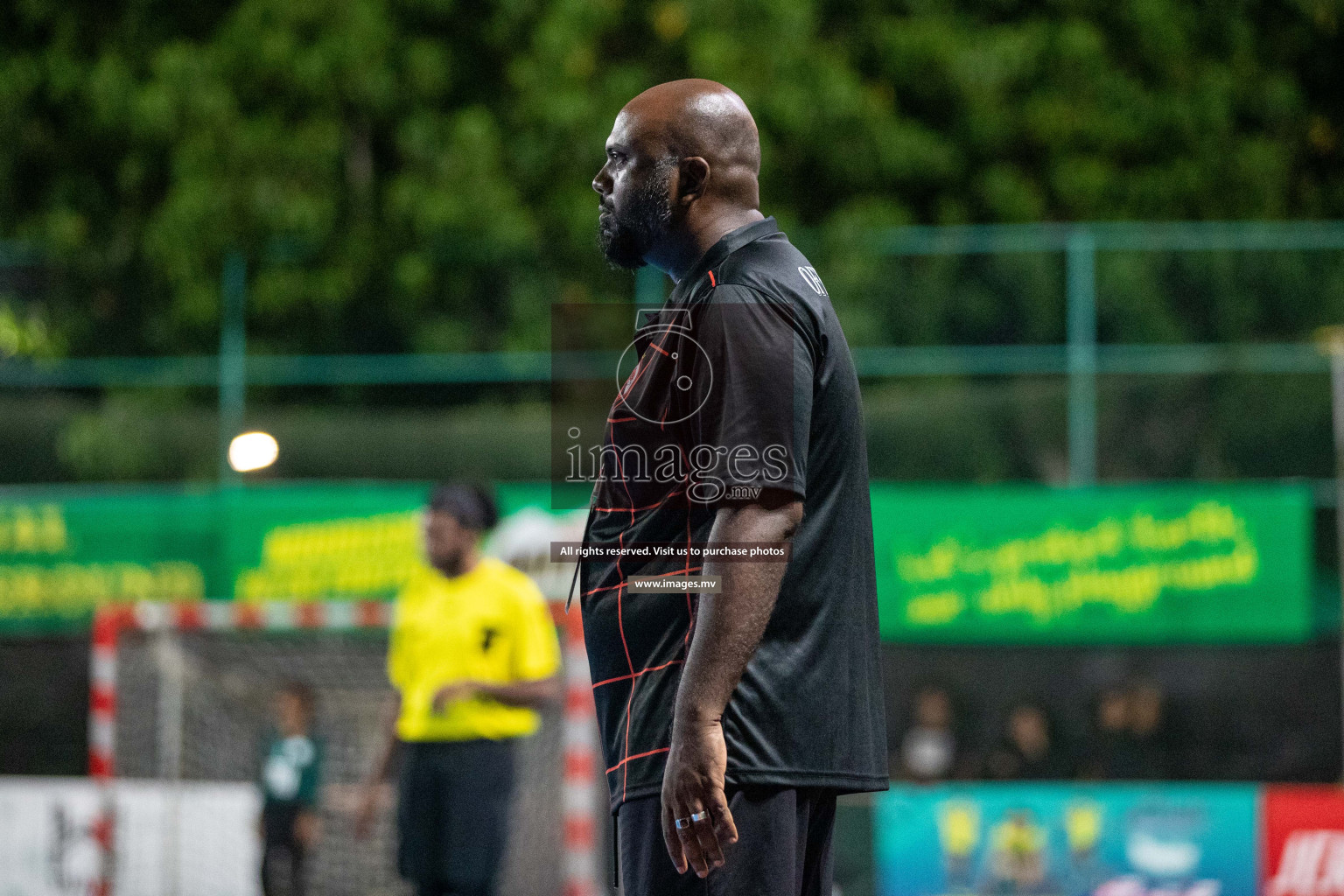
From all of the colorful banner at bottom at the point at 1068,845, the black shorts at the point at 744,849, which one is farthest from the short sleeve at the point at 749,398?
the colorful banner at bottom at the point at 1068,845

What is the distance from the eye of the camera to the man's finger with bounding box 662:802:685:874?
264cm

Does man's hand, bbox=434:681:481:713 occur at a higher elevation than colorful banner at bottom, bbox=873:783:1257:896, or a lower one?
higher

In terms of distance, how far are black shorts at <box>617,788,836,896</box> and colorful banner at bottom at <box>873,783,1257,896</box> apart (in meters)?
6.08

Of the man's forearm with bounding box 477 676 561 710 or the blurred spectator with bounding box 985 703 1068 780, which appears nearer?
the man's forearm with bounding box 477 676 561 710

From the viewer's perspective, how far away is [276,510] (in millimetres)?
11992

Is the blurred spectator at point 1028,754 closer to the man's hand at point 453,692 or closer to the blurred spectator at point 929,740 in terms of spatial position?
the blurred spectator at point 929,740

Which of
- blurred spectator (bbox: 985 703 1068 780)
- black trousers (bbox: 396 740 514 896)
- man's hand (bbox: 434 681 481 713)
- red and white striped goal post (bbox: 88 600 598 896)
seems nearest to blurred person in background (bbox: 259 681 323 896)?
red and white striped goal post (bbox: 88 600 598 896)

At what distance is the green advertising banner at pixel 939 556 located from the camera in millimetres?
11180

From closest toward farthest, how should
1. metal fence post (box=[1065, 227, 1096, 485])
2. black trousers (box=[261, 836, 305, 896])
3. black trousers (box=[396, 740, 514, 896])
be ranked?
1. black trousers (box=[396, 740, 514, 896])
2. black trousers (box=[261, 836, 305, 896])
3. metal fence post (box=[1065, 227, 1096, 485])

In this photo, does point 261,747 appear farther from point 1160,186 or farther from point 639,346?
point 1160,186

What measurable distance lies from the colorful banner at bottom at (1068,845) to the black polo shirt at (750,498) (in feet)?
19.8

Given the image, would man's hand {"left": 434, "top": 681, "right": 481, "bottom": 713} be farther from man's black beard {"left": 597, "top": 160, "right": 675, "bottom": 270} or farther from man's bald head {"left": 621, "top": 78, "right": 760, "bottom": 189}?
man's bald head {"left": 621, "top": 78, "right": 760, "bottom": 189}

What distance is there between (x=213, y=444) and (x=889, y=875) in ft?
21.3

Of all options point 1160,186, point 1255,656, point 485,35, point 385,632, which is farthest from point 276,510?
point 1160,186
